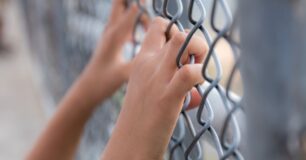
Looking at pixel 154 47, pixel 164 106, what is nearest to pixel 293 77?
pixel 164 106

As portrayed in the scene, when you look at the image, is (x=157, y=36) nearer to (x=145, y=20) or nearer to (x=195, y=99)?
(x=195, y=99)

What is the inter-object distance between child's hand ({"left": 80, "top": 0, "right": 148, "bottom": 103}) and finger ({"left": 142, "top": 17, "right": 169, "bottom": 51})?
0.37m

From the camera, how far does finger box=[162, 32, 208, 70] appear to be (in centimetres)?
96

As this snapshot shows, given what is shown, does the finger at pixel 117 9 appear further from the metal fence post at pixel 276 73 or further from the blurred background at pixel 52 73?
the metal fence post at pixel 276 73

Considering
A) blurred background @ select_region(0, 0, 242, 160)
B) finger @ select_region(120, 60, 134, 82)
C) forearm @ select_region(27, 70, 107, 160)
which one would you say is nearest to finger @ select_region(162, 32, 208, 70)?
blurred background @ select_region(0, 0, 242, 160)

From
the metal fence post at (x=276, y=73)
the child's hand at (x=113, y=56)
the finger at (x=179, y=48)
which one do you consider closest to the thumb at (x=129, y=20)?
the child's hand at (x=113, y=56)

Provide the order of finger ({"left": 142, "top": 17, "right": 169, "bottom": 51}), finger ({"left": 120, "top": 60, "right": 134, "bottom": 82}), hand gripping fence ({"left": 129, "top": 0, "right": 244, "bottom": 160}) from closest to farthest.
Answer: hand gripping fence ({"left": 129, "top": 0, "right": 244, "bottom": 160}) < finger ({"left": 142, "top": 17, "right": 169, "bottom": 51}) < finger ({"left": 120, "top": 60, "right": 134, "bottom": 82})

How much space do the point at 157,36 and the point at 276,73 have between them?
0.47 m

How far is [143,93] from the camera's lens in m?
0.98

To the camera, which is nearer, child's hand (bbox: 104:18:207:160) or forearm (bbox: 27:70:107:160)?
child's hand (bbox: 104:18:207:160)

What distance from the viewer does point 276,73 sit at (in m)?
0.62

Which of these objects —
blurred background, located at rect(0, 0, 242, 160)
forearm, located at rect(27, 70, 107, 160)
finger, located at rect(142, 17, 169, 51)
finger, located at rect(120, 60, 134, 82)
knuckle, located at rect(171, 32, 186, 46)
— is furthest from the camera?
blurred background, located at rect(0, 0, 242, 160)

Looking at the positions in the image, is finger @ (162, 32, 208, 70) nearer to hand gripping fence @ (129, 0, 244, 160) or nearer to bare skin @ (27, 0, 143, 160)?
hand gripping fence @ (129, 0, 244, 160)

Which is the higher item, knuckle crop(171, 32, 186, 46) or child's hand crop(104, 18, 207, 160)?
knuckle crop(171, 32, 186, 46)
